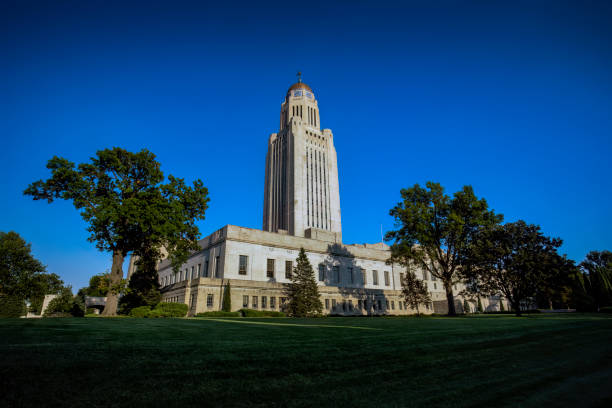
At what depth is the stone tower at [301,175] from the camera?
71688 millimetres

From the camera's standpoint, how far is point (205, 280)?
117 ft

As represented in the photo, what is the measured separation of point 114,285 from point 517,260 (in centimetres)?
4014

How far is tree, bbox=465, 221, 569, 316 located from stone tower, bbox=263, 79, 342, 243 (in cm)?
3748

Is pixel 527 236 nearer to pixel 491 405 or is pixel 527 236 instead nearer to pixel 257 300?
pixel 257 300

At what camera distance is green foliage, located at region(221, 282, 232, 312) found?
33656mm

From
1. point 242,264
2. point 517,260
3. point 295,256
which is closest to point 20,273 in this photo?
point 242,264

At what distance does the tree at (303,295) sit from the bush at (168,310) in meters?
11.8

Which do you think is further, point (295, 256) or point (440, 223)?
point (295, 256)

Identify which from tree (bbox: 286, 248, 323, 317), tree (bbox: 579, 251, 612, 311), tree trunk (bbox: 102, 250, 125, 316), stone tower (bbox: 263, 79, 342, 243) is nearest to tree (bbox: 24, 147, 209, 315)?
tree trunk (bbox: 102, 250, 125, 316)

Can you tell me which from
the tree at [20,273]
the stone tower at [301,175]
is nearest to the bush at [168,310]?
the tree at [20,273]

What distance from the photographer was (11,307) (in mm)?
45688

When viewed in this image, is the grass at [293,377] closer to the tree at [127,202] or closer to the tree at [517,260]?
the tree at [127,202]

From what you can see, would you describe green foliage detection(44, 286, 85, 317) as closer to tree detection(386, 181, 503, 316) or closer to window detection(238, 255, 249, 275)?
window detection(238, 255, 249, 275)

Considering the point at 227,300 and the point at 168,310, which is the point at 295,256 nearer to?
the point at 227,300
